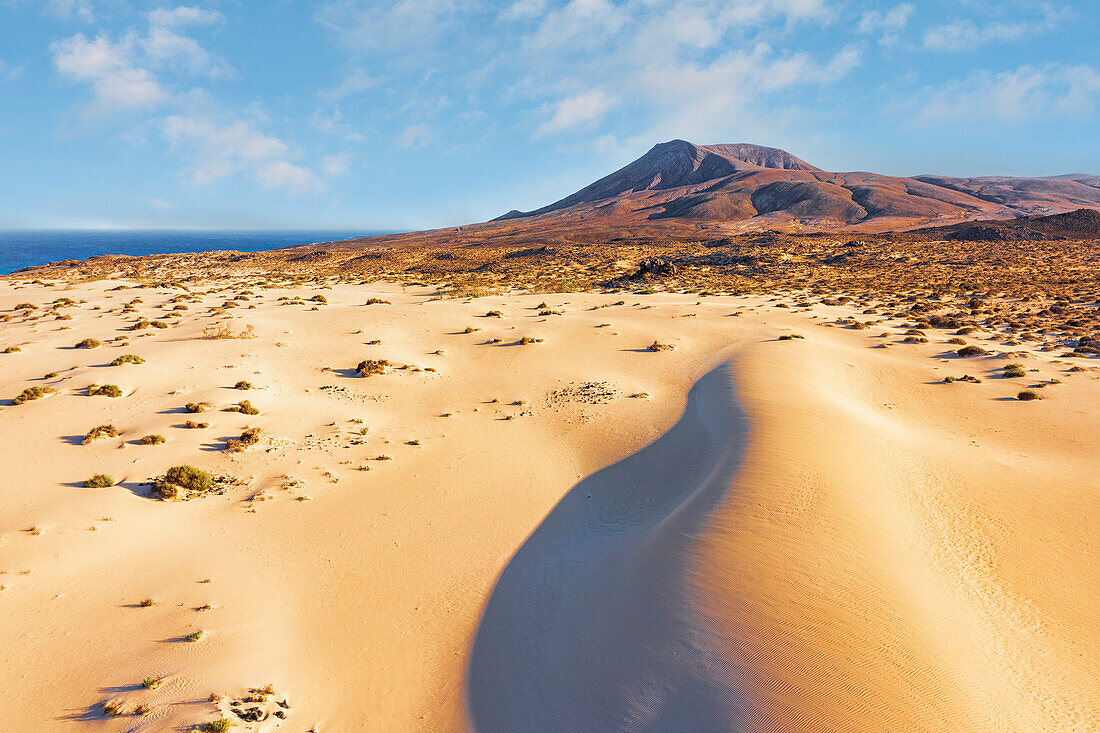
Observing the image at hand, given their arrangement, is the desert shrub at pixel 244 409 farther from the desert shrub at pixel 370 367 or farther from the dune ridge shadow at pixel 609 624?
the dune ridge shadow at pixel 609 624

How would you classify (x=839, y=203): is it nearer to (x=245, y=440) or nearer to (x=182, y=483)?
(x=245, y=440)

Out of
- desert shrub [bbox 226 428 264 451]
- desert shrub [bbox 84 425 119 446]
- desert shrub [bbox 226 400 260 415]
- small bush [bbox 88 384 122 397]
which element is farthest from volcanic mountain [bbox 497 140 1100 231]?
desert shrub [bbox 84 425 119 446]

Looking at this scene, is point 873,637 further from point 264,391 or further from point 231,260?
point 231,260

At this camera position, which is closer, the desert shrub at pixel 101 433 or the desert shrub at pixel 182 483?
the desert shrub at pixel 182 483

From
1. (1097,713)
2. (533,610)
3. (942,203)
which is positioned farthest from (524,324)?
(942,203)

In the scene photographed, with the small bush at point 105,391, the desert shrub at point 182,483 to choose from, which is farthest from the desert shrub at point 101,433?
the desert shrub at point 182,483
